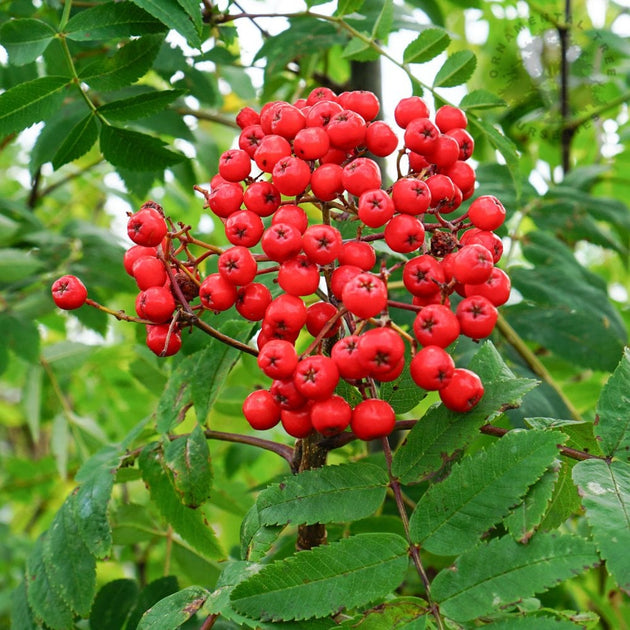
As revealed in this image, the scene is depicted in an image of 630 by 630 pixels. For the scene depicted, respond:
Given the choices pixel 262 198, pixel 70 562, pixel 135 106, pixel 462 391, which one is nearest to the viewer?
pixel 462 391

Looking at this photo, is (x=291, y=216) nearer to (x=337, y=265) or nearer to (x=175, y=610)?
(x=337, y=265)

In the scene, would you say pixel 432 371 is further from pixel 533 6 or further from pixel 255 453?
pixel 533 6

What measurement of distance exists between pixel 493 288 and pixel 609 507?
32 centimetres

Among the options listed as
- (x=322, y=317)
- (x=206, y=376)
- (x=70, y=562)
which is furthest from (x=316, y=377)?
(x=70, y=562)

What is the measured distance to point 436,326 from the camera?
98 cm

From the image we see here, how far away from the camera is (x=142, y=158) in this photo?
149 cm

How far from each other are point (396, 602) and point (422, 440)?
0.23 m

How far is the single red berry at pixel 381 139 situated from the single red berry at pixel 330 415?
399 millimetres

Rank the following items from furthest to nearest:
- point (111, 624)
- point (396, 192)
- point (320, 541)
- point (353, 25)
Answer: point (353, 25)
point (111, 624)
point (320, 541)
point (396, 192)

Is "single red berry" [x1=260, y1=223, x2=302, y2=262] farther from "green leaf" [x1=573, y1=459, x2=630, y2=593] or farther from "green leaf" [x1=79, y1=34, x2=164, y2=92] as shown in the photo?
"green leaf" [x1=79, y1=34, x2=164, y2=92]

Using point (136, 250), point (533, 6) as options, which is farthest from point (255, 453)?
point (533, 6)

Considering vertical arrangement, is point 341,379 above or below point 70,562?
above

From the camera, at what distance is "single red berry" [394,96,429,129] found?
1193 mm

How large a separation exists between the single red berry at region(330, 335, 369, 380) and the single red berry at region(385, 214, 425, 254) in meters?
0.16
